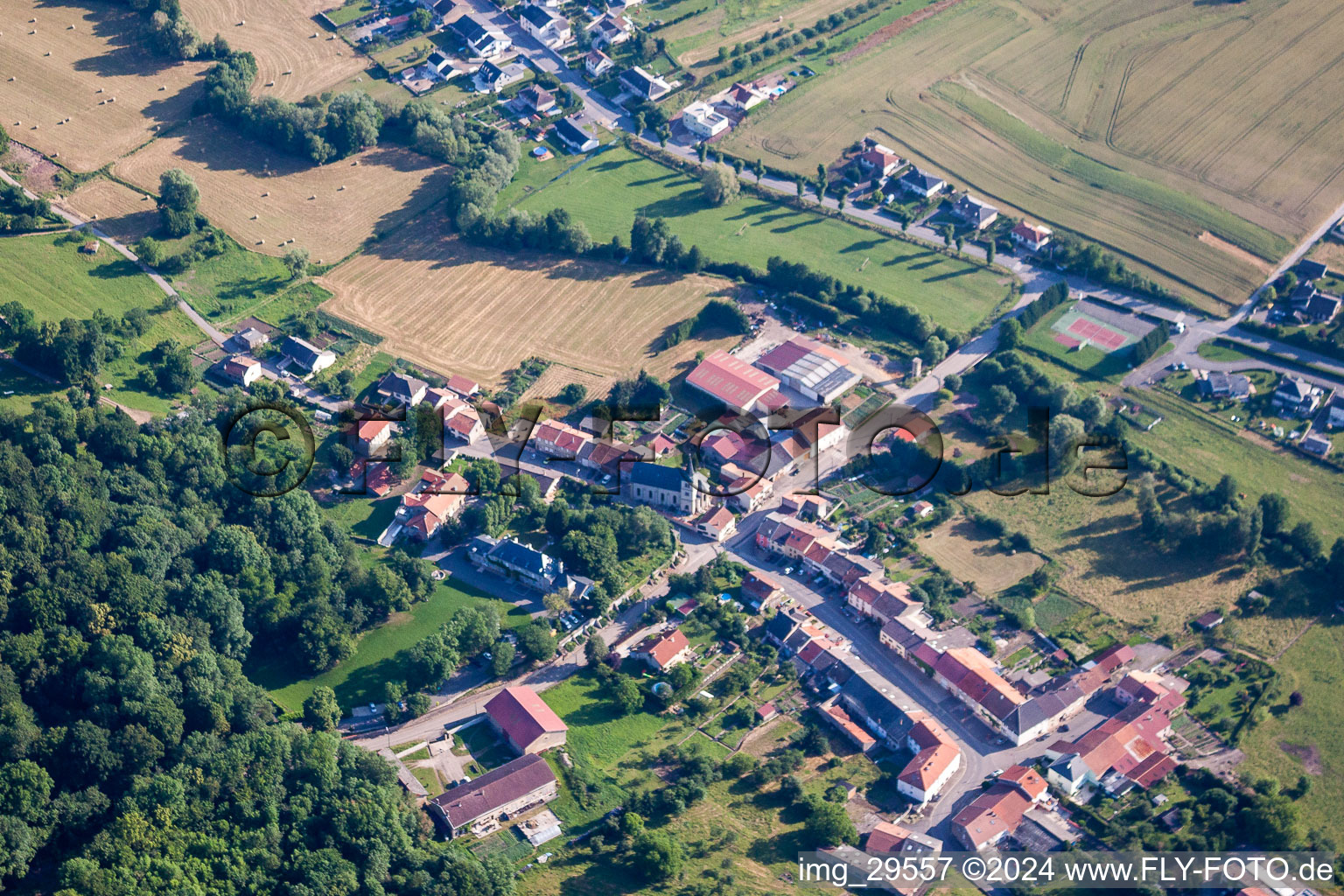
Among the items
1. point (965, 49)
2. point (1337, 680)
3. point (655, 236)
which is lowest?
point (1337, 680)

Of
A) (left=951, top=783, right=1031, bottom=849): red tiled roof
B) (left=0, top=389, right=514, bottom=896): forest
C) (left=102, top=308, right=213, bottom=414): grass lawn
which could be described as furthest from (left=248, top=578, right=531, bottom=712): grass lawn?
(left=951, top=783, right=1031, bottom=849): red tiled roof

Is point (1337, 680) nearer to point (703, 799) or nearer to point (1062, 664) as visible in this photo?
point (1062, 664)

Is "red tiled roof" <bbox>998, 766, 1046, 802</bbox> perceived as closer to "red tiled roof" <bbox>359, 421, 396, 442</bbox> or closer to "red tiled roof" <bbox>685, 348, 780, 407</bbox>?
"red tiled roof" <bbox>685, 348, 780, 407</bbox>

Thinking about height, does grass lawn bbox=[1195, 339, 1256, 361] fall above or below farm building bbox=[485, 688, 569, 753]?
above

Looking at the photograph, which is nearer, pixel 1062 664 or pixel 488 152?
pixel 1062 664

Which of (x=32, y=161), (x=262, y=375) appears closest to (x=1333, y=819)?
(x=262, y=375)

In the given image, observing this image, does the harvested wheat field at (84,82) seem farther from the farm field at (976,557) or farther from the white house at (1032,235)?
the farm field at (976,557)

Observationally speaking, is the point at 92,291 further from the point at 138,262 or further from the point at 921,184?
the point at 921,184
